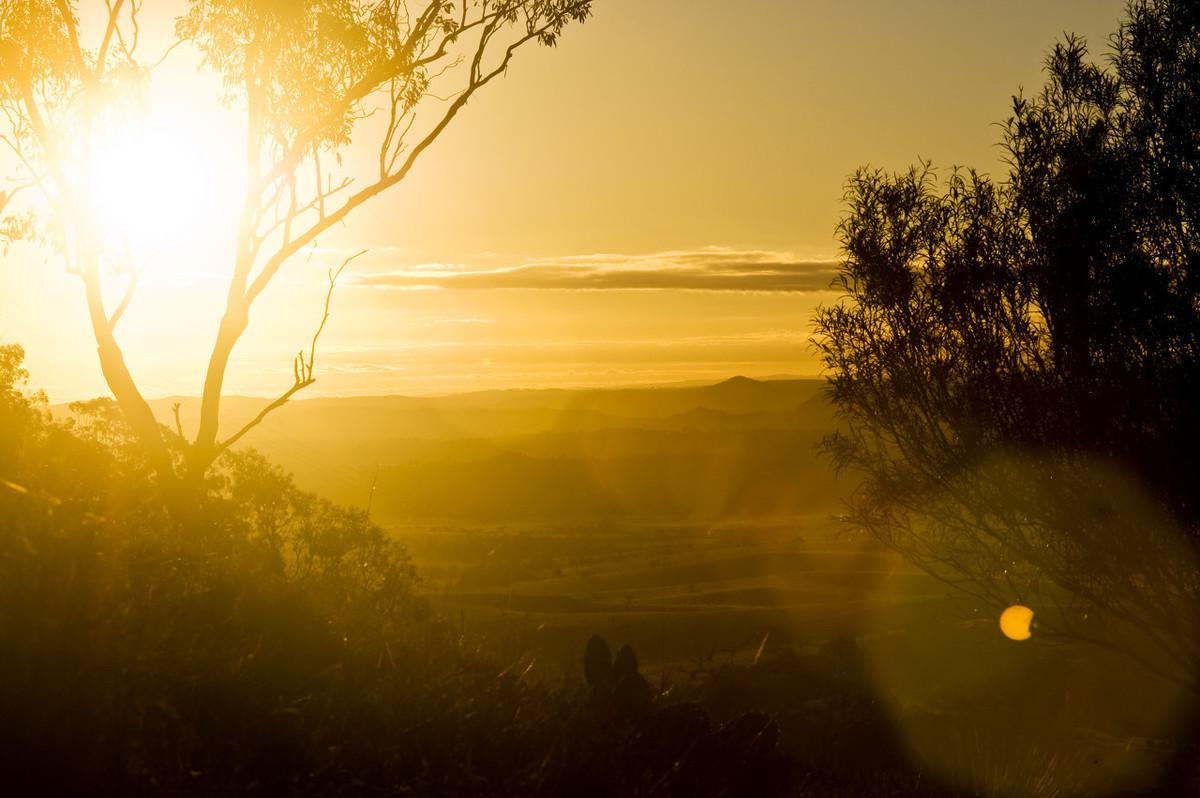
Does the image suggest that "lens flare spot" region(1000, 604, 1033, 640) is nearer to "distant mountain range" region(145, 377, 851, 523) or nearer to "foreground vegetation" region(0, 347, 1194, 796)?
"foreground vegetation" region(0, 347, 1194, 796)

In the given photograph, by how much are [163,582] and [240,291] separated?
951 centimetres

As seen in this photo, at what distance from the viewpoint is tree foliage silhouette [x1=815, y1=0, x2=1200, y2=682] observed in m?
12.7

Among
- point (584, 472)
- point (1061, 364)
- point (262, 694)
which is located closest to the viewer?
point (262, 694)

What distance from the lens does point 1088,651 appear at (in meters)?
26.4

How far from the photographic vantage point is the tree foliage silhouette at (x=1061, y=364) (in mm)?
12727

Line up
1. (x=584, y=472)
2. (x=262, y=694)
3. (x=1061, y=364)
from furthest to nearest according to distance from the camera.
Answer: (x=584, y=472), (x=1061, y=364), (x=262, y=694)

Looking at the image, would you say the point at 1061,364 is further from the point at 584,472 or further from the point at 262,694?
the point at 584,472

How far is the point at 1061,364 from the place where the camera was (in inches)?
526

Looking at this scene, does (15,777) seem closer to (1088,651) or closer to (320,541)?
(320,541)

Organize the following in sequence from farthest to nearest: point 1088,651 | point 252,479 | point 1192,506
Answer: point 1088,651
point 252,479
point 1192,506

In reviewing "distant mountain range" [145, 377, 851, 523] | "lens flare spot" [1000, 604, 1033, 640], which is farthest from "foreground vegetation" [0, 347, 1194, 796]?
"distant mountain range" [145, 377, 851, 523]

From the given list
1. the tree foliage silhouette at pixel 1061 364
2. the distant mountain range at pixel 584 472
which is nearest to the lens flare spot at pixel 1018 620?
the tree foliage silhouette at pixel 1061 364

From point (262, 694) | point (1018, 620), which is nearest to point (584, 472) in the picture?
point (1018, 620)

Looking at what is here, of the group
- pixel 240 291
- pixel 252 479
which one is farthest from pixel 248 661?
pixel 252 479
